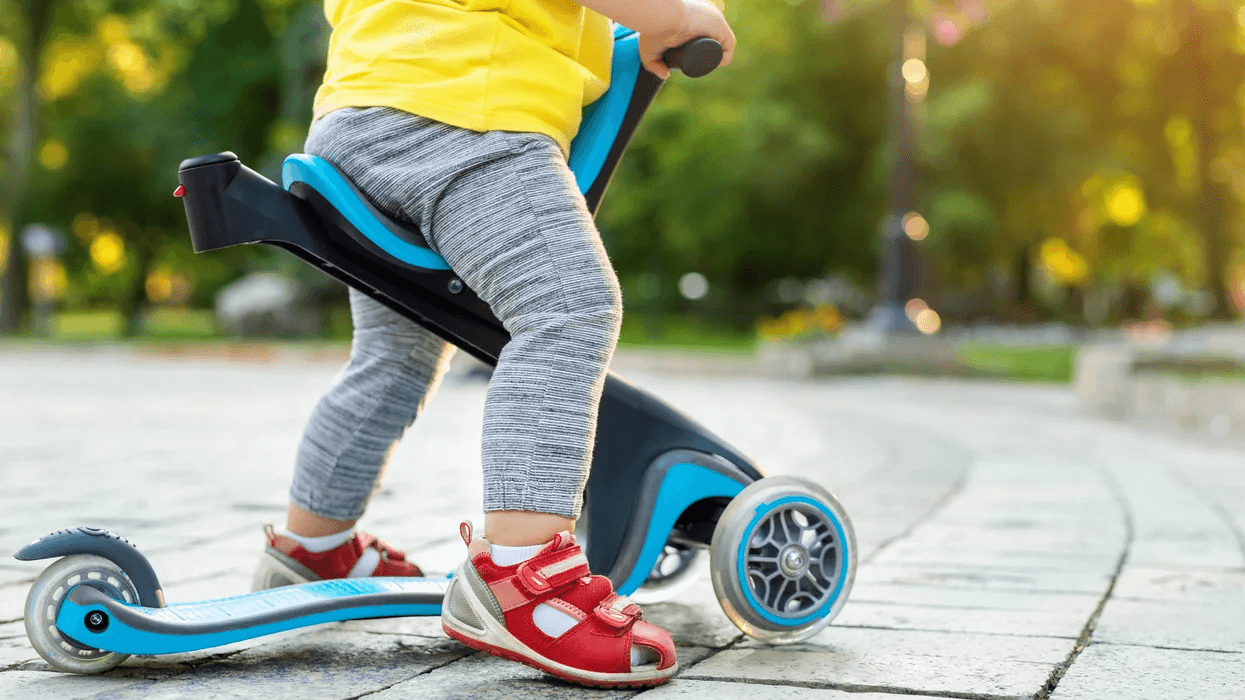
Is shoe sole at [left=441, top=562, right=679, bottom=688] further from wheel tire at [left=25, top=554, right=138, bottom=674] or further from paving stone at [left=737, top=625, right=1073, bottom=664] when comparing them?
wheel tire at [left=25, top=554, right=138, bottom=674]

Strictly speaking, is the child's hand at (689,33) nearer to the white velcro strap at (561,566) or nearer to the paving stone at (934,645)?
the white velcro strap at (561,566)

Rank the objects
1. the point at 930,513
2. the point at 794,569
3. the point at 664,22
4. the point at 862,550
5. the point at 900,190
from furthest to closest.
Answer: the point at 900,190
the point at 930,513
the point at 862,550
the point at 794,569
the point at 664,22

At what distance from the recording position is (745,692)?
87.9 inches

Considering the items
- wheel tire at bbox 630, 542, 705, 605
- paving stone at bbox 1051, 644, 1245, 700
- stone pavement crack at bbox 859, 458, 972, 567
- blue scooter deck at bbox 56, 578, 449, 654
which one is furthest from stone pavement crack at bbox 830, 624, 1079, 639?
blue scooter deck at bbox 56, 578, 449, 654

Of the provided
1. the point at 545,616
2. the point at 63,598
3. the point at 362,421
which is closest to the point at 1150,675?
the point at 545,616

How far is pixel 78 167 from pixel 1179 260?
3998 centimetres

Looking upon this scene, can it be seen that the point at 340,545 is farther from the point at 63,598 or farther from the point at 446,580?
the point at 63,598

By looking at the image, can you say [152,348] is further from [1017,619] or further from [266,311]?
[1017,619]

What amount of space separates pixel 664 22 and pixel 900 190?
1372cm

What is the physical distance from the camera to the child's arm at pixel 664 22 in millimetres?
2414

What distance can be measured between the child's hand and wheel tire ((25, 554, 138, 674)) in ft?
4.35

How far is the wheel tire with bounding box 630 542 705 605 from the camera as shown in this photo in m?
2.99

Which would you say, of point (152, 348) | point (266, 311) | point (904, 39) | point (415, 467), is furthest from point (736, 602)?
point (266, 311)

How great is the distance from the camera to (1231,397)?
8.47m
